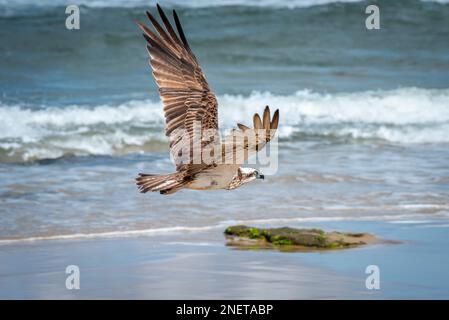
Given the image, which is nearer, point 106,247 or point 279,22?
point 106,247

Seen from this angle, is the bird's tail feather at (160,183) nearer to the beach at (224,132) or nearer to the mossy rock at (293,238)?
the beach at (224,132)

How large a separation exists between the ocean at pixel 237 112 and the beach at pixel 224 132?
0.04 metres

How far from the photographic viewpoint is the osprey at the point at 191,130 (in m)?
5.30

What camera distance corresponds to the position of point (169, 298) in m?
6.33

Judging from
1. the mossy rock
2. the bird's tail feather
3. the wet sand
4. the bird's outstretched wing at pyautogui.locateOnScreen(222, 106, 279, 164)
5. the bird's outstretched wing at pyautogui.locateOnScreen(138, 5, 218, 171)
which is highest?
the bird's outstretched wing at pyautogui.locateOnScreen(138, 5, 218, 171)

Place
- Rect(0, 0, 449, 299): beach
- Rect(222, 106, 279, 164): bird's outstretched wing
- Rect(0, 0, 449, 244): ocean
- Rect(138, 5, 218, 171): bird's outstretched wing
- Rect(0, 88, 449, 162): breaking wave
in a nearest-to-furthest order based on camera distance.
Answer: Rect(222, 106, 279, 164): bird's outstretched wing < Rect(138, 5, 218, 171): bird's outstretched wing < Rect(0, 0, 449, 299): beach < Rect(0, 0, 449, 244): ocean < Rect(0, 88, 449, 162): breaking wave

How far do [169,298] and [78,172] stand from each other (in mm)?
4702

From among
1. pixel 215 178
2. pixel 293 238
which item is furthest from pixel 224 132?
pixel 215 178

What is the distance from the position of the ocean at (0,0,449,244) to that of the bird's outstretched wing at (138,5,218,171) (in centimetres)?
220

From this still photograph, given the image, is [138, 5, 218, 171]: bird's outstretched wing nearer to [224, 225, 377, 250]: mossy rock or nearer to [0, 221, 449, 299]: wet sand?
[0, 221, 449, 299]: wet sand

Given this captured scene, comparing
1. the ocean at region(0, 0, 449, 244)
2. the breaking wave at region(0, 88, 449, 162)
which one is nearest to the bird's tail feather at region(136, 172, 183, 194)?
the ocean at region(0, 0, 449, 244)

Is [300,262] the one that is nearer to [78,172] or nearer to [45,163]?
[78,172]

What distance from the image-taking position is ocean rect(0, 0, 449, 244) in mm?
8852

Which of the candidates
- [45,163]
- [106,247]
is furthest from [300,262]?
[45,163]
